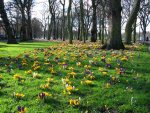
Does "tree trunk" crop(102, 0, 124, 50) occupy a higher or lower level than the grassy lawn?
higher

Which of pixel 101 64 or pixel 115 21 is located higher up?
pixel 115 21

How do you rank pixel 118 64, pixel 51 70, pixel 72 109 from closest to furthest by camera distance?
1. pixel 72 109
2. pixel 51 70
3. pixel 118 64

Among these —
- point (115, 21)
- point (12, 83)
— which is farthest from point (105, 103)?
point (115, 21)

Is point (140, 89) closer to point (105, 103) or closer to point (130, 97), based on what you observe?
point (130, 97)

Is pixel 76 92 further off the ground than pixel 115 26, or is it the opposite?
pixel 115 26

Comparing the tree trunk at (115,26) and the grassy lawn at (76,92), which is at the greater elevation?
the tree trunk at (115,26)

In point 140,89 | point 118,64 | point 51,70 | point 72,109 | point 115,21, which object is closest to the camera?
point 72,109

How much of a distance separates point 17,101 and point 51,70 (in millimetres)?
3553

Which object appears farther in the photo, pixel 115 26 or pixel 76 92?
pixel 115 26

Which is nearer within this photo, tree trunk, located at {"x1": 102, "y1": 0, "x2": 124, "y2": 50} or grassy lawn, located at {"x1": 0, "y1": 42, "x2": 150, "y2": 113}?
grassy lawn, located at {"x1": 0, "y1": 42, "x2": 150, "y2": 113}

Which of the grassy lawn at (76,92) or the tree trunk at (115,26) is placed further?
the tree trunk at (115,26)

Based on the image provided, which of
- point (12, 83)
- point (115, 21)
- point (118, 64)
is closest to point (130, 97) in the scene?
point (12, 83)

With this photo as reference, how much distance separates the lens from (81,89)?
7629 mm

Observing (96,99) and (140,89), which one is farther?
(140,89)
